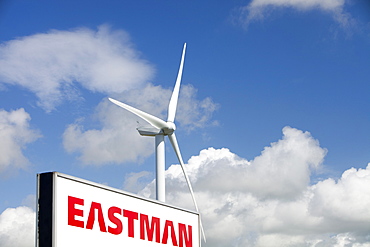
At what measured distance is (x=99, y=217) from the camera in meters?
28.6

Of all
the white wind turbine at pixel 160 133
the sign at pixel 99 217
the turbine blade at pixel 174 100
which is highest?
the turbine blade at pixel 174 100

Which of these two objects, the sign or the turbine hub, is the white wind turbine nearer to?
the turbine hub

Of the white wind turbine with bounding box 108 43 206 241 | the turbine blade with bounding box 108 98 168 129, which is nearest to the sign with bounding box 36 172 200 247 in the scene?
the white wind turbine with bounding box 108 43 206 241

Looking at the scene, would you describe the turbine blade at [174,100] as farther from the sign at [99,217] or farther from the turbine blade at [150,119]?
the sign at [99,217]

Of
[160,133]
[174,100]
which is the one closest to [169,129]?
[160,133]

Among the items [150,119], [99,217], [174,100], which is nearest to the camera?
[99,217]

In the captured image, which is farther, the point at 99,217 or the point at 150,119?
the point at 150,119

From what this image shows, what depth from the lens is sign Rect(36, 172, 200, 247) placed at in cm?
2564

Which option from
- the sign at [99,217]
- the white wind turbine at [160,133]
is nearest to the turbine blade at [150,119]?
the white wind turbine at [160,133]

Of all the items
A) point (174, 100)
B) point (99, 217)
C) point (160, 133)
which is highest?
point (174, 100)

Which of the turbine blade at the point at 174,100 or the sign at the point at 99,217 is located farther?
the turbine blade at the point at 174,100

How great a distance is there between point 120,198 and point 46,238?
561cm

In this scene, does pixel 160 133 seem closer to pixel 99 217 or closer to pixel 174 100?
pixel 174 100

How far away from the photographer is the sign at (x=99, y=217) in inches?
1009
